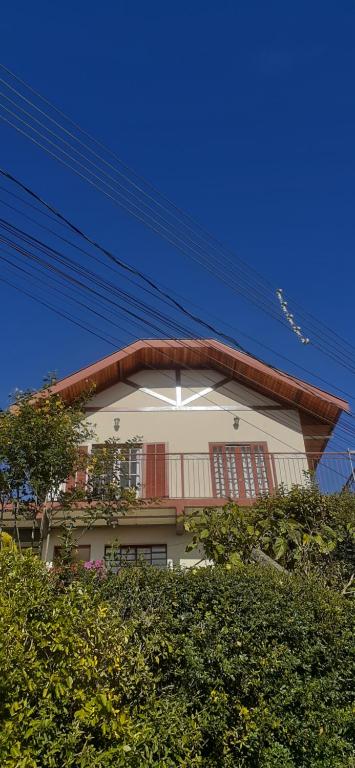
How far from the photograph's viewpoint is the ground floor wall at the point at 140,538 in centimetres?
1162

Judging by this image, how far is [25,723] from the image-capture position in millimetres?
3033

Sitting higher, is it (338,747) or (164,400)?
(164,400)

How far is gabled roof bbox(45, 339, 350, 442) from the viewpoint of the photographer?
44.9ft

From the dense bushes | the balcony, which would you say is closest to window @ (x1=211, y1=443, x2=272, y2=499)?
the balcony

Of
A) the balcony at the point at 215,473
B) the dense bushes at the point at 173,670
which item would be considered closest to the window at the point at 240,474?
the balcony at the point at 215,473

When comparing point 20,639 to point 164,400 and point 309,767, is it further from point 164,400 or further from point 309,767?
point 164,400

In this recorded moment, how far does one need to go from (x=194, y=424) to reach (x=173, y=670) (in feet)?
32.3

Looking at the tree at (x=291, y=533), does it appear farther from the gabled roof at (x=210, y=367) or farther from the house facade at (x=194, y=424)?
the gabled roof at (x=210, y=367)

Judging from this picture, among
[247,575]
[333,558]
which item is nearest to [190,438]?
[333,558]

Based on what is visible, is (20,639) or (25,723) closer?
(25,723)

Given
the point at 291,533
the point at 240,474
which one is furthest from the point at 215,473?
the point at 291,533

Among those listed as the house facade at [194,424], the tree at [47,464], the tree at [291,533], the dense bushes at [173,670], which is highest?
the house facade at [194,424]

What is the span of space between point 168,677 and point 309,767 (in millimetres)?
1336

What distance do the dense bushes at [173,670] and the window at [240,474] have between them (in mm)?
7359
